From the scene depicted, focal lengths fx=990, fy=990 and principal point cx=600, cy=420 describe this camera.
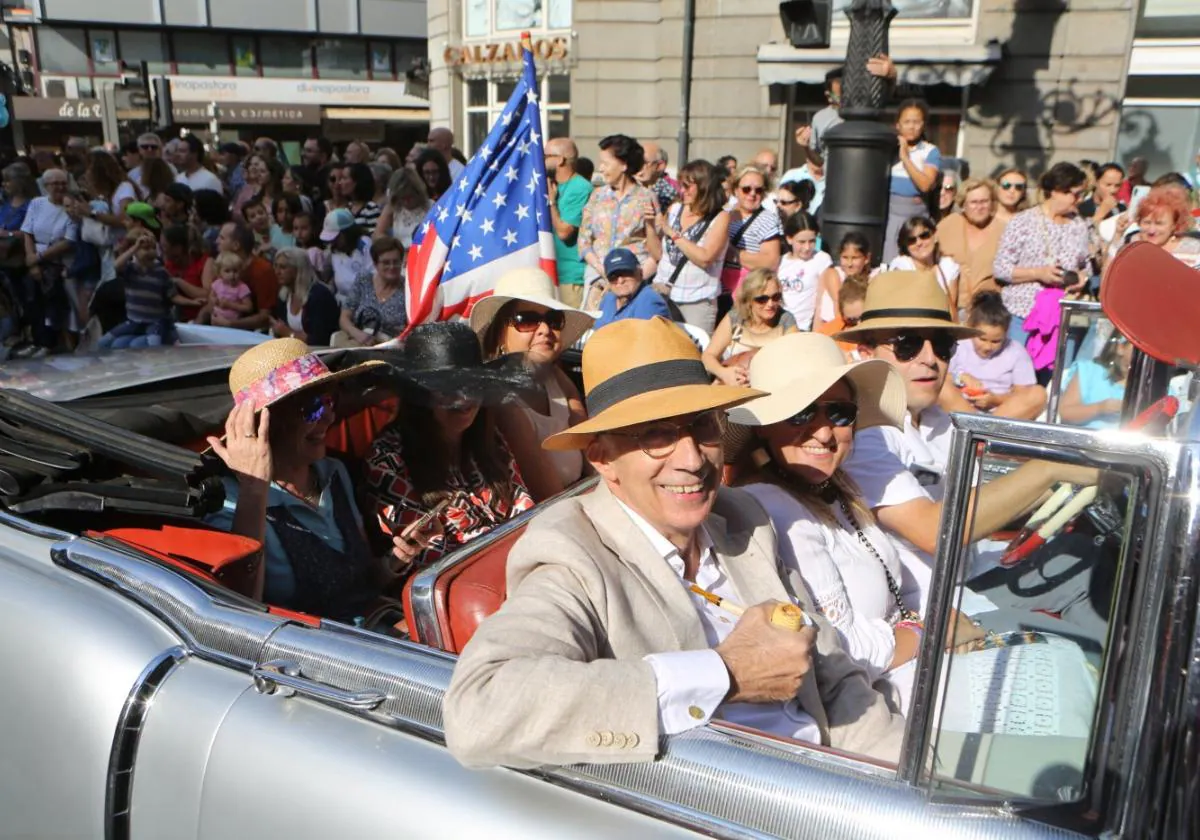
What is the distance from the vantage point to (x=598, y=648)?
5.45 feet

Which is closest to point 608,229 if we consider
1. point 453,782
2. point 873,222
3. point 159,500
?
point 873,222

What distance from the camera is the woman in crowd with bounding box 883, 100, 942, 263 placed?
7.23 m

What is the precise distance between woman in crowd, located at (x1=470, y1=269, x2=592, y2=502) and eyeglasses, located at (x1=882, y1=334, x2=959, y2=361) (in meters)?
1.08

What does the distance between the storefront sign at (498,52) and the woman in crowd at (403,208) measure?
11.5 metres

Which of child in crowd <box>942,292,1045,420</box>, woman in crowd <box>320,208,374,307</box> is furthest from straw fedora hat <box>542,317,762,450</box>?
woman in crowd <box>320,208,374,307</box>

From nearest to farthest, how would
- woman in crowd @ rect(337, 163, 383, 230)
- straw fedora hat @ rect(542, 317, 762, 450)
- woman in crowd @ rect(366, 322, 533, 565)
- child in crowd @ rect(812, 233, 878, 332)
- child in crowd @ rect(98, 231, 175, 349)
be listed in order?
straw fedora hat @ rect(542, 317, 762, 450) → woman in crowd @ rect(366, 322, 533, 565) → child in crowd @ rect(812, 233, 878, 332) → child in crowd @ rect(98, 231, 175, 349) → woman in crowd @ rect(337, 163, 383, 230)

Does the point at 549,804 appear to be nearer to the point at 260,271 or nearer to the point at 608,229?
the point at 608,229

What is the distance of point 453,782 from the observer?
1479mm

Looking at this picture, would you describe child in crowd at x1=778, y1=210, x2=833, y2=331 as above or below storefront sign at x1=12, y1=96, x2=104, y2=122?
below

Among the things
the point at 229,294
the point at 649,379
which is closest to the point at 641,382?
the point at 649,379

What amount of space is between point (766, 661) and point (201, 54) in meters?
41.6

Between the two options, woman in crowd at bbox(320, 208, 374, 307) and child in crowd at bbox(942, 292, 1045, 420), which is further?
woman in crowd at bbox(320, 208, 374, 307)

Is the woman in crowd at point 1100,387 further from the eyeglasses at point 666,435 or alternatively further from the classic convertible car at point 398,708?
the eyeglasses at point 666,435

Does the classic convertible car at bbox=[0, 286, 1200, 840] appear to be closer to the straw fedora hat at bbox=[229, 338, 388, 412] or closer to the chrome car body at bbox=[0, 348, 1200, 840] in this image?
the chrome car body at bbox=[0, 348, 1200, 840]
